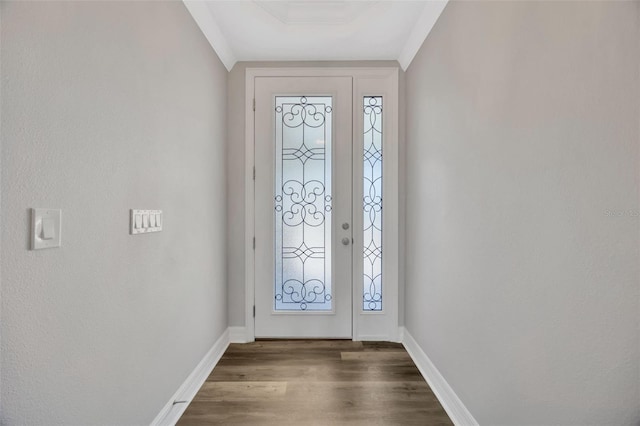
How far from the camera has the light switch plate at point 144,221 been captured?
4.56ft

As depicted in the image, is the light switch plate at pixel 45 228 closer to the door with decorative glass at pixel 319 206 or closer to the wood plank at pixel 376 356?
the door with decorative glass at pixel 319 206

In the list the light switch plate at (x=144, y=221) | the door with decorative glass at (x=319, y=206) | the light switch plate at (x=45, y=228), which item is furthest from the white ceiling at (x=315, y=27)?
the light switch plate at (x=45, y=228)

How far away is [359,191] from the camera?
2820mm

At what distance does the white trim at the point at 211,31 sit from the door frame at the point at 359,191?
0.71 feet

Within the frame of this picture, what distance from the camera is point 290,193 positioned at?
286 centimetres

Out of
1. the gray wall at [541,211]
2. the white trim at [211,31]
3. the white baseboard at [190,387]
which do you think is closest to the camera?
the gray wall at [541,211]

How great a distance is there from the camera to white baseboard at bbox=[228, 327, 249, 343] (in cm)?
285

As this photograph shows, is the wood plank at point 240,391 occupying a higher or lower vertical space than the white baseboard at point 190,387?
lower

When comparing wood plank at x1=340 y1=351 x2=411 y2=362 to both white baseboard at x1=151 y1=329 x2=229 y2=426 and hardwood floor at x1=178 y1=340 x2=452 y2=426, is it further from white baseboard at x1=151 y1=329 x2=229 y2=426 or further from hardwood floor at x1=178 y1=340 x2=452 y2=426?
white baseboard at x1=151 y1=329 x2=229 y2=426

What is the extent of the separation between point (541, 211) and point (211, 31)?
2.31 meters

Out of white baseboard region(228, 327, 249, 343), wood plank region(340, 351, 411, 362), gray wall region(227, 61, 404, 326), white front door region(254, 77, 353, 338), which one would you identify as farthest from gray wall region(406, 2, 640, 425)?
Answer: white baseboard region(228, 327, 249, 343)

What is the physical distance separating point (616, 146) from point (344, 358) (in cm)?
220

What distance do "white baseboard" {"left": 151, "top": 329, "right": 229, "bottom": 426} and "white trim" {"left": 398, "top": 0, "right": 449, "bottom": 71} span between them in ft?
9.01

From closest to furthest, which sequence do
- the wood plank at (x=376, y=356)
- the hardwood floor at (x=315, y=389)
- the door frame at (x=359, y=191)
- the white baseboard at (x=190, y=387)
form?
1. the white baseboard at (x=190, y=387)
2. the hardwood floor at (x=315, y=389)
3. the wood plank at (x=376, y=356)
4. the door frame at (x=359, y=191)
